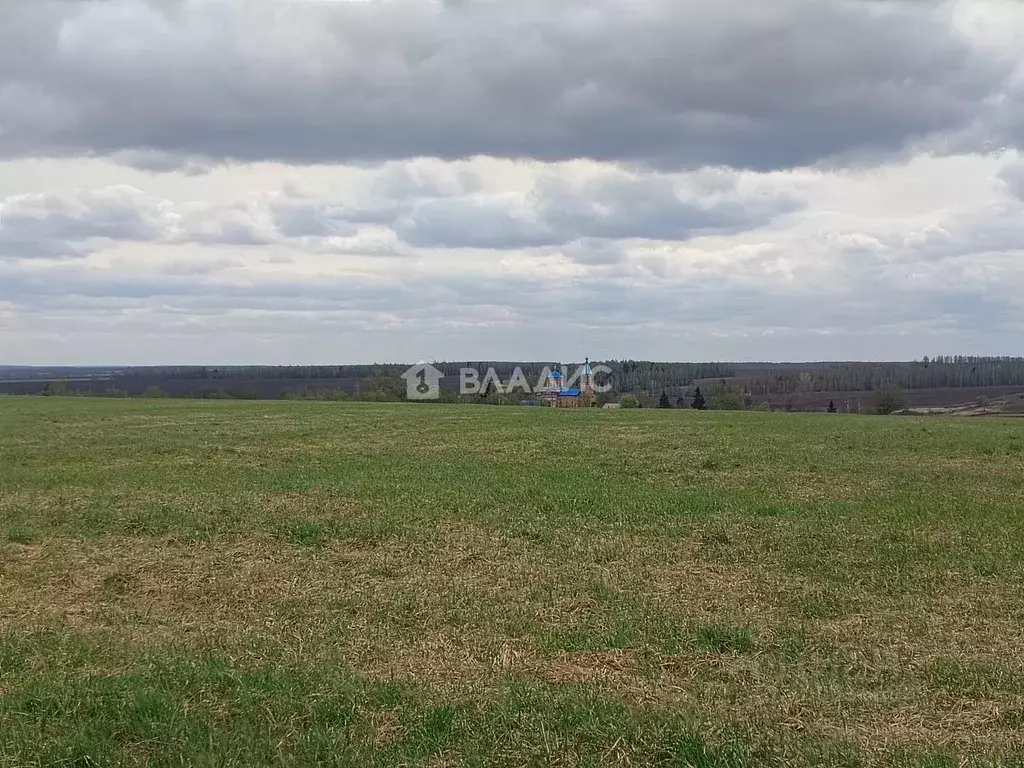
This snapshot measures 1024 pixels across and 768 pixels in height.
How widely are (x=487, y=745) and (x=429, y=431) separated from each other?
26278 mm

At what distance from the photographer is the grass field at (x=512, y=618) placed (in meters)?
5.28

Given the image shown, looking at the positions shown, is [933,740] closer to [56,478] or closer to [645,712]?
[645,712]

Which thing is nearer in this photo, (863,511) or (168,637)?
(168,637)

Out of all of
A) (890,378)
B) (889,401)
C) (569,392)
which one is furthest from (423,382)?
(890,378)

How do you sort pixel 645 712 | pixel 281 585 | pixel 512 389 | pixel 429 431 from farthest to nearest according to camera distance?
pixel 512 389 → pixel 429 431 → pixel 281 585 → pixel 645 712

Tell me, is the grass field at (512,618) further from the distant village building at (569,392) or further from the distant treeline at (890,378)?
the distant treeline at (890,378)

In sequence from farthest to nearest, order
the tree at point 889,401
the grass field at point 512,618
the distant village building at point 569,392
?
1. the distant village building at point 569,392
2. the tree at point 889,401
3. the grass field at point 512,618

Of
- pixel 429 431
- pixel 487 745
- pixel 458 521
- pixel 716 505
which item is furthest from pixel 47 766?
pixel 429 431

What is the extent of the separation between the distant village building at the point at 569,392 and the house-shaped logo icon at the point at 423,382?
11.3m

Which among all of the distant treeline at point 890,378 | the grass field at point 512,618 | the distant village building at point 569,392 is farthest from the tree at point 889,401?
the grass field at point 512,618

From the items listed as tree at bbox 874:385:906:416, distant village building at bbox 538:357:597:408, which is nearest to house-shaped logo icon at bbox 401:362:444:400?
distant village building at bbox 538:357:597:408

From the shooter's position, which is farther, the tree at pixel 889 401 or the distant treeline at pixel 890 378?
the distant treeline at pixel 890 378

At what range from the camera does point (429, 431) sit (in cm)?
3128

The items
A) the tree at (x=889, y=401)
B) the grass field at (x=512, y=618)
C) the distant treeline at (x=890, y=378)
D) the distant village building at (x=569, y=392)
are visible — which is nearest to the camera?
the grass field at (x=512, y=618)
